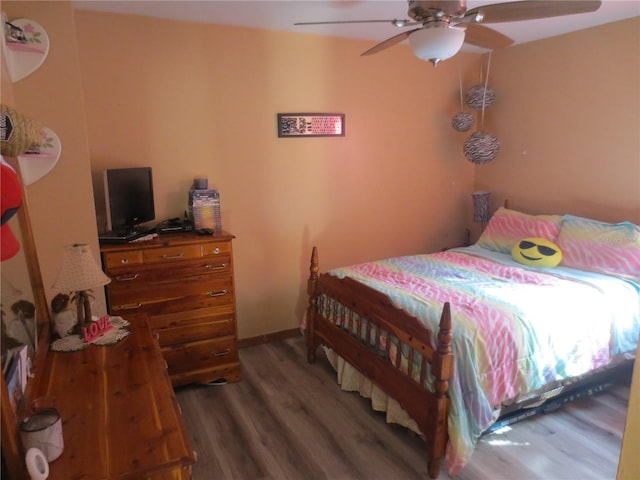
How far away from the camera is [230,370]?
2.97m

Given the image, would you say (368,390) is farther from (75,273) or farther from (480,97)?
(480,97)

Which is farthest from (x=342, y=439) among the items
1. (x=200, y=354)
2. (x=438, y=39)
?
(x=438, y=39)

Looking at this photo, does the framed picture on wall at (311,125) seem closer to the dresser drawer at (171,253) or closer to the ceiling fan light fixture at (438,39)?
the dresser drawer at (171,253)

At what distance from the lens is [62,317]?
6.07 ft

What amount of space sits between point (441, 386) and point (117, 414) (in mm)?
1389

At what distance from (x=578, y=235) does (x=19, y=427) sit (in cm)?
348

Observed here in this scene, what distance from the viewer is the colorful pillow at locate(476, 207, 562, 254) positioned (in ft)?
11.3

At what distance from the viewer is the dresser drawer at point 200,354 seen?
2805 millimetres

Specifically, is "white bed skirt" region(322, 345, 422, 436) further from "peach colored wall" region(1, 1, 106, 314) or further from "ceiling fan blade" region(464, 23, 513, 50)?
"ceiling fan blade" region(464, 23, 513, 50)

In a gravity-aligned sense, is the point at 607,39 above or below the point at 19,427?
above

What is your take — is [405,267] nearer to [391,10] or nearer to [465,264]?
[465,264]

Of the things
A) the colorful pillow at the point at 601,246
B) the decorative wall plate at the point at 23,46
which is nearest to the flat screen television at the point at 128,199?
the decorative wall plate at the point at 23,46

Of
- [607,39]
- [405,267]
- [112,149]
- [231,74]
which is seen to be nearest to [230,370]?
[405,267]

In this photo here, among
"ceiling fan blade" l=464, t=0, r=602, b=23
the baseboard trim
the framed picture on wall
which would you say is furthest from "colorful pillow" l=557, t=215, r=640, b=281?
the baseboard trim
